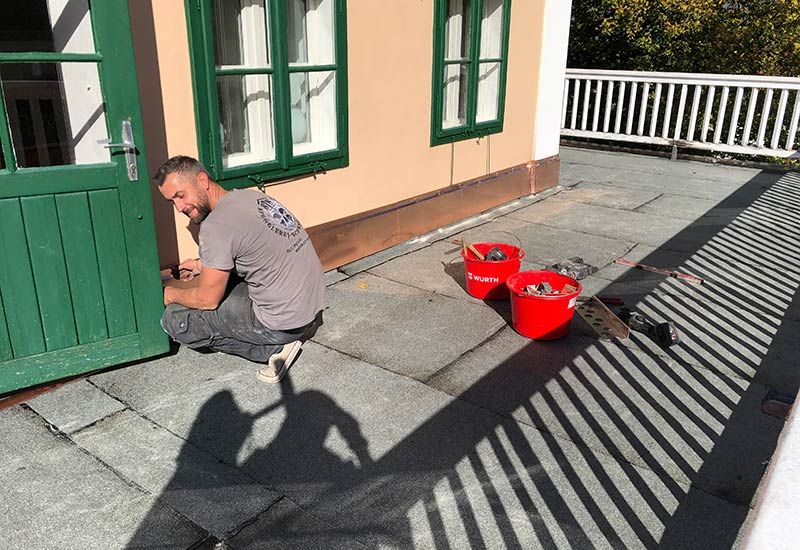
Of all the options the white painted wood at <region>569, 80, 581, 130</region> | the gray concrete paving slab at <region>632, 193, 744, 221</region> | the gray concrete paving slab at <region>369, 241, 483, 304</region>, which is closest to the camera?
the gray concrete paving slab at <region>369, 241, 483, 304</region>

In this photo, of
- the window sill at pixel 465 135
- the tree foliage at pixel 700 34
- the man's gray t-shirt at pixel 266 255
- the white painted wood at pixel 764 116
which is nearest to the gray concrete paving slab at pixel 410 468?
the man's gray t-shirt at pixel 266 255

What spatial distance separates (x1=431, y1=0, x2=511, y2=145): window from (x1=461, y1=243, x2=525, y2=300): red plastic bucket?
6.21ft

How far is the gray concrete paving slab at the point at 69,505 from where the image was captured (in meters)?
2.50

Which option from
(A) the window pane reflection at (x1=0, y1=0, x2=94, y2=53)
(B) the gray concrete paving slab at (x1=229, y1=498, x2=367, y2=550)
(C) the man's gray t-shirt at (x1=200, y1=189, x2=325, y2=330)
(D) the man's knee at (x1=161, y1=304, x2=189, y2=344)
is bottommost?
(B) the gray concrete paving slab at (x1=229, y1=498, x2=367, y2=550)

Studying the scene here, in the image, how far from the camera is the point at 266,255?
11.3 feet

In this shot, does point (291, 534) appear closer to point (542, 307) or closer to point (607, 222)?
point (542, 307)

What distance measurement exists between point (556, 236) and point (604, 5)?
7.16 metres

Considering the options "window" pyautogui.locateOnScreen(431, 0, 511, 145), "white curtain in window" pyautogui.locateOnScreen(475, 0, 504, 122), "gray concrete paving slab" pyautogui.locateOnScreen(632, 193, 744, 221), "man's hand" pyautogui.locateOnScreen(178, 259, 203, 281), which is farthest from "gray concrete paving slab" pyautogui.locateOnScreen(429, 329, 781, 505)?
"gray concrete paving slab" pyautogui.locateOnScreen(632, 193, 744, 221)

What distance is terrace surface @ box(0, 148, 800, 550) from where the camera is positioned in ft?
8.53

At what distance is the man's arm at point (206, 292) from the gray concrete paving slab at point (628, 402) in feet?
4.16

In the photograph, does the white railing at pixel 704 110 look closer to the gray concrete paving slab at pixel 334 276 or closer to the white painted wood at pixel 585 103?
the white painted wood at pixel 585 103

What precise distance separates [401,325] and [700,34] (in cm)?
929

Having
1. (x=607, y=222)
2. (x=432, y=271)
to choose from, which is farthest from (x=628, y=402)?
(x=607, y=222)

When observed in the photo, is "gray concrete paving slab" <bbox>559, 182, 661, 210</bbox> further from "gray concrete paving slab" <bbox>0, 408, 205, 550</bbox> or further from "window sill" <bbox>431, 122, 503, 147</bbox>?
"gray concrete paving slab" <bbox>0, 408, 205, 550</bbox>
